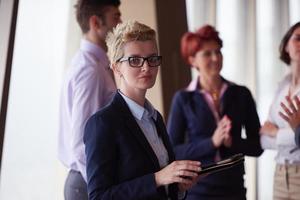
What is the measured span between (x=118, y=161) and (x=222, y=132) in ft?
2.28

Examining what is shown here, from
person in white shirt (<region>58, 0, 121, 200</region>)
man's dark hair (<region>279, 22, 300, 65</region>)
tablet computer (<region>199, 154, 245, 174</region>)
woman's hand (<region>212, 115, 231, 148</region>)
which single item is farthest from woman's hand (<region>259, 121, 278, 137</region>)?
person in white shirt (<region>58, 0, 121, 200</region>)

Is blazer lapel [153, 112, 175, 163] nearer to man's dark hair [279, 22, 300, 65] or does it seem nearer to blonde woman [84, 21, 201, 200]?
blonde woman [84, 21, 201, 200]

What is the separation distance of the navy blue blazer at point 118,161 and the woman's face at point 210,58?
0.72m

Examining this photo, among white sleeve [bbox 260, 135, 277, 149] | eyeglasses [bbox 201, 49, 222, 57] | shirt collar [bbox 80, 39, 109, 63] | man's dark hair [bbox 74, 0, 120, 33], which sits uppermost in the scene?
man's dark hair [bbox 74, 0, 120, 33]

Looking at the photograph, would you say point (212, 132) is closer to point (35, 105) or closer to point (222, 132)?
point (222, 132)

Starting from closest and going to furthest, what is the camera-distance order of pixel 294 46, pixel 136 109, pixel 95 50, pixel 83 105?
pixel 136 109 → pixel 83 105 → pixel 95 50 → pixel 294 46

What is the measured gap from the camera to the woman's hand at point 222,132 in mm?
1419

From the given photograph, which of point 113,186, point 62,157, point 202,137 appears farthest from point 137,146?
point 202,137

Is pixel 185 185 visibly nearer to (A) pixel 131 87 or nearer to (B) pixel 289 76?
(A) pixel 131 87

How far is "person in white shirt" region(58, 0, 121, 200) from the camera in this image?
45.4 inches

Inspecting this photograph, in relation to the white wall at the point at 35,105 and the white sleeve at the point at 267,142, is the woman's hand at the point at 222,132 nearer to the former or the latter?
the white sleeve at the point at 267,142

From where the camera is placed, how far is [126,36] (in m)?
0.86

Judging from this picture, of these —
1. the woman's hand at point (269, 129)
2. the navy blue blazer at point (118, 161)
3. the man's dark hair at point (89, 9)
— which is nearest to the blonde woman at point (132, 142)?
the navy blue blazer at point (118, 161)

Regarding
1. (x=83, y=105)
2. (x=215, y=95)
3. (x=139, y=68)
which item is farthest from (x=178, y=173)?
(x=215, y=95)
